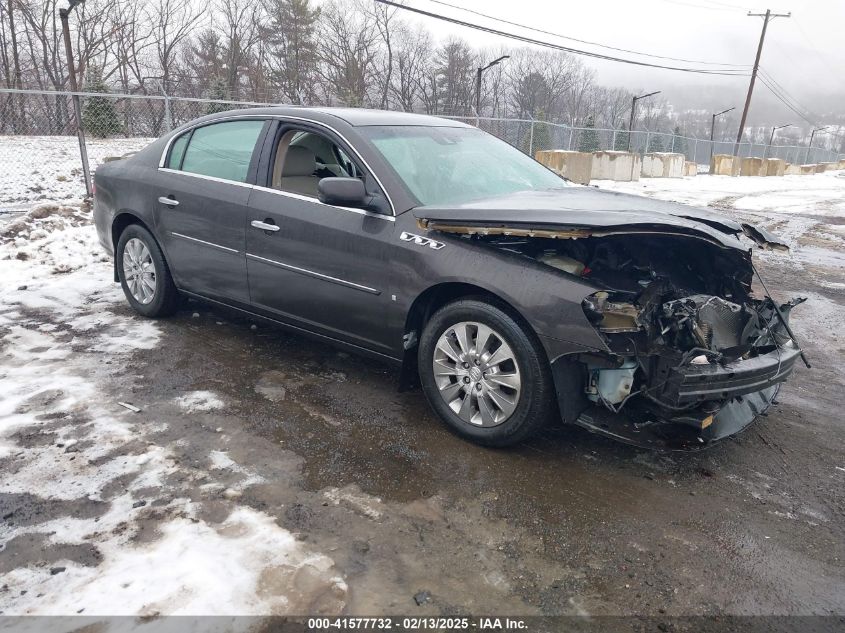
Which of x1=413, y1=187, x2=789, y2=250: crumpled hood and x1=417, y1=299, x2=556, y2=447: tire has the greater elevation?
x1=413, y1=187, x2=789, y2=250: crumpled hood

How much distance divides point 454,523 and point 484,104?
6510cm

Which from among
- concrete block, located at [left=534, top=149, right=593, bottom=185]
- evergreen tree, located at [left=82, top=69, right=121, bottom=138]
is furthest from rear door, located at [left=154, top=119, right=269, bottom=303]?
concrete block, located at [left=534, top=149, right=593, bottom=185]

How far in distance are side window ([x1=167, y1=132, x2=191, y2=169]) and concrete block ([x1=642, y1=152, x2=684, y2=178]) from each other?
25.3m

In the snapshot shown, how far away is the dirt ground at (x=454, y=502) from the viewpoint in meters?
2.35

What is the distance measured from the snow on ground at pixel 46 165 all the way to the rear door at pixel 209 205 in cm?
649

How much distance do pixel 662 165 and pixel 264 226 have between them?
27094 millimetres

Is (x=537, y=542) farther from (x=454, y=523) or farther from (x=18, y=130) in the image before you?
(x=18, y=130)

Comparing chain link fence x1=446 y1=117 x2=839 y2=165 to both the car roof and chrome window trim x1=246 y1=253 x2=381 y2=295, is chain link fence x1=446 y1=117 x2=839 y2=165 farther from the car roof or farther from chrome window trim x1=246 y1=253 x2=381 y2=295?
chrome window trim x1=246 y1=253 x2=381 y2=295

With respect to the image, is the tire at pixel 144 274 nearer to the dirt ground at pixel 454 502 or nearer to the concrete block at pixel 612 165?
the dirt ground at pixel 454 502

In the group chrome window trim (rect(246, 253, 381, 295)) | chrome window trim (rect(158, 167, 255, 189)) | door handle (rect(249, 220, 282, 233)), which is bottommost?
chrome window trim (rect(246, 253, 381, 295))

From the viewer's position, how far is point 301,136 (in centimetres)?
429

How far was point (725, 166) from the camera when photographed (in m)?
35.2

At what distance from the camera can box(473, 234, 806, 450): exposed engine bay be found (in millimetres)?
2893

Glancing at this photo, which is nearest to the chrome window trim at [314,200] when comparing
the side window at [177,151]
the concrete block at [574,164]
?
the side window at [177,151]
